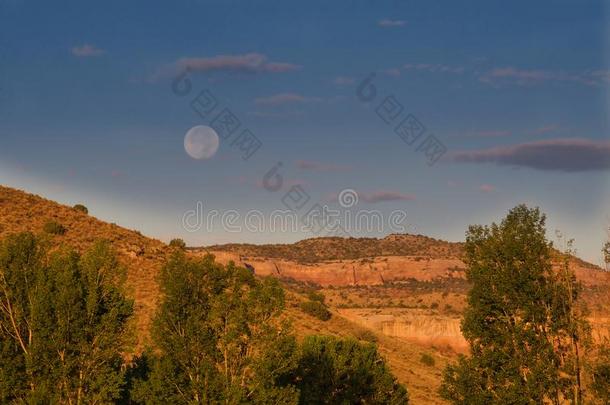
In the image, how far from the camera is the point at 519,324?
99.5ft

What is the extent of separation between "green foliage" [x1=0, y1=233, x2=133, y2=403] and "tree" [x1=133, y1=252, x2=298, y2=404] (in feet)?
5.97

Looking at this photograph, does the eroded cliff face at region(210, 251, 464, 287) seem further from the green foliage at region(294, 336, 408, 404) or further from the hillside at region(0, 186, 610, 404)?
the green foliage at region(294, 336, 408, 404)

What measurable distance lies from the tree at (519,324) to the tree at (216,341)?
1012 centimetres

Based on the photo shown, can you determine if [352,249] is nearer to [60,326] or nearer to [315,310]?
[315,310]

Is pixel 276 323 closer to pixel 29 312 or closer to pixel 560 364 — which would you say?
pixel 29 312

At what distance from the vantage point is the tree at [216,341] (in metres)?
25.0

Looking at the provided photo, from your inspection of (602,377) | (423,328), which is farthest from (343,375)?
(423,328)

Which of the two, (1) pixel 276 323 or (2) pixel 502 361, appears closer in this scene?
(1) pixel 276 323

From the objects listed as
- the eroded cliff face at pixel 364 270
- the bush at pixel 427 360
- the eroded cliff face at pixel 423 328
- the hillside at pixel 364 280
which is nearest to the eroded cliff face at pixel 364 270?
the eroded cliff face at pixel 364 270

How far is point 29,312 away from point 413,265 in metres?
142

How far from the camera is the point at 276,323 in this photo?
26.2 m

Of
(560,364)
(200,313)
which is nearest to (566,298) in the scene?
(560,364)

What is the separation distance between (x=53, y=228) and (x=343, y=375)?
3851 cm

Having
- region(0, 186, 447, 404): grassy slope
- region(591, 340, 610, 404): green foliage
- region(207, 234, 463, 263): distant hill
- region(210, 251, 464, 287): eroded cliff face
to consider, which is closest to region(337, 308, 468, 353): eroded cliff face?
region(0, 186, 447, 404): grassy slope
